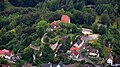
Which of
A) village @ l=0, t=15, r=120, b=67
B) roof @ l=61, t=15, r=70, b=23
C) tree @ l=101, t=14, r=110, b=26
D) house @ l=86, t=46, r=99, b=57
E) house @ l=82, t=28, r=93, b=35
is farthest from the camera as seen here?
tree @ l=101, t=14, r=110, b=26

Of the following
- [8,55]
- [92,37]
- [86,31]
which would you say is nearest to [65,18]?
[86,31]

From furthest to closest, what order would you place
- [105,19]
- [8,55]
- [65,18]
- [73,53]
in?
[105,19] → [65,18] → [8,55] → [73,53]

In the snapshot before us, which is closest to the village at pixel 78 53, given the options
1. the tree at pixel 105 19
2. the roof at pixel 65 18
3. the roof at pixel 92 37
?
the roof at pixel 92 37

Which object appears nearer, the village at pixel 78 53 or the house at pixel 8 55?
the village at pixel 78 53

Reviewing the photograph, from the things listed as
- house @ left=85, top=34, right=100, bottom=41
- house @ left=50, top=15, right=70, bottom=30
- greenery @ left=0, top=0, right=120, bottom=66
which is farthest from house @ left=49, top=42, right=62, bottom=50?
house @ left=50, top=15, right=70, bottom=30

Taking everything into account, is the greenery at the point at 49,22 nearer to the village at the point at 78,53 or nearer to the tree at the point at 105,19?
the tree at the point at 105,19

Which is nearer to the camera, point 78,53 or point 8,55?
point 78,53

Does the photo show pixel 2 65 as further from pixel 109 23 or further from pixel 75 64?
pixel 109 23

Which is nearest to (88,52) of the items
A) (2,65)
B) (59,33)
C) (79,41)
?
(79,41)

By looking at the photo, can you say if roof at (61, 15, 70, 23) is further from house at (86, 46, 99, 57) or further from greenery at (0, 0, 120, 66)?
house at (86, 46, 99, 57)

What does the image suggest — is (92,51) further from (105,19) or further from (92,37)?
(105,19)

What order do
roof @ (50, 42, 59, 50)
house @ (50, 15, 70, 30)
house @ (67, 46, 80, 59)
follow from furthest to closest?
house @ (50, 15, 70, 30)
roof @ (50, 42, 59, 50)
house @ (67, 46, 80, 59)

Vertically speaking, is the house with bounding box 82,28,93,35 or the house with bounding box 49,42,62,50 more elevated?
the house with bounding box 82,28,93,35
